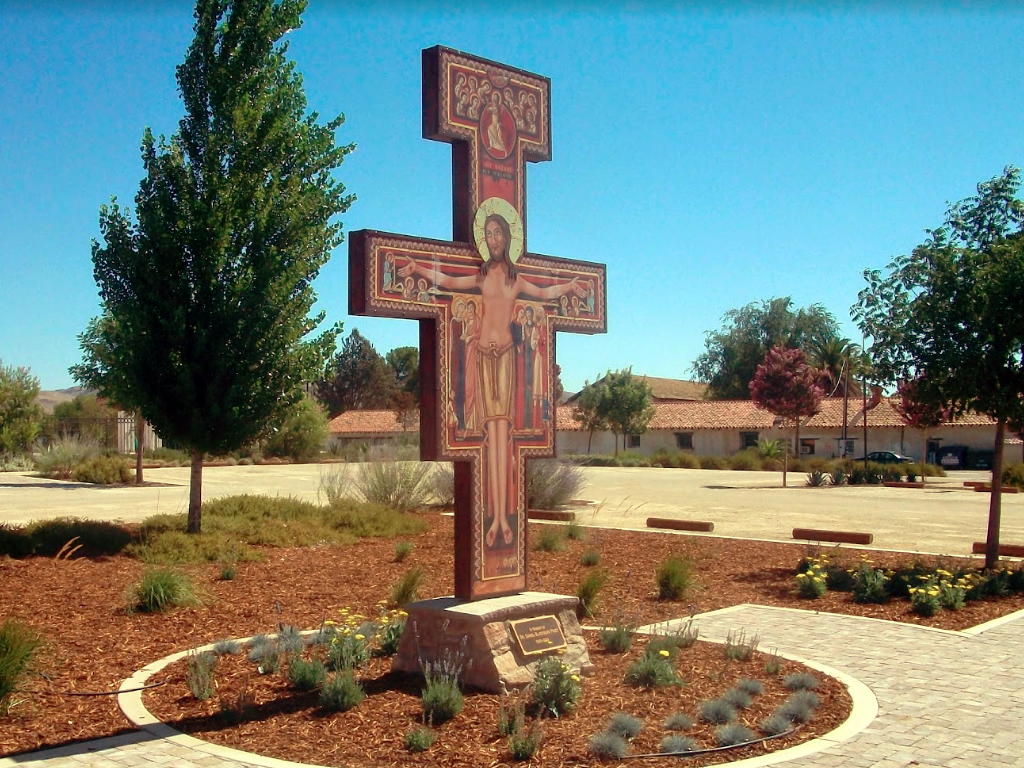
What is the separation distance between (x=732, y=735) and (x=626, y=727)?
60 cm

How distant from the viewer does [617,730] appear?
5.66 m

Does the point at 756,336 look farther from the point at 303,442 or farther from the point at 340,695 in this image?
the point at 340,695

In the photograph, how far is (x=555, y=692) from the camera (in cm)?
Result: 614

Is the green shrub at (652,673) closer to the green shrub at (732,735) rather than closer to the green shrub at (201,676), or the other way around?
the green shrub at (732,735)

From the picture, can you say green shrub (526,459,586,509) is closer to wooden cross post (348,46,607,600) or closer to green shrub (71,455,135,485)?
wooden cross post (348,46,607,600)

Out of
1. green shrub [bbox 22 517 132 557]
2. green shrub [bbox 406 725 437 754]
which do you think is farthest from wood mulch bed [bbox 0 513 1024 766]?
green shrub [bbox 22 517 132 557]

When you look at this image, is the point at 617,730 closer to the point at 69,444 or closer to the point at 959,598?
the point at 959,598

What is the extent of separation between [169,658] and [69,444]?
33426 millimetres

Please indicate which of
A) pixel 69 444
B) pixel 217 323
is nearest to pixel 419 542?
pixel 217 323

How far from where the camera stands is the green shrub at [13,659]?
19.5 feet

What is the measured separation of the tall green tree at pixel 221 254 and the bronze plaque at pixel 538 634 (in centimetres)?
786

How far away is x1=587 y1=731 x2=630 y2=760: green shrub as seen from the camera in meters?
5.36

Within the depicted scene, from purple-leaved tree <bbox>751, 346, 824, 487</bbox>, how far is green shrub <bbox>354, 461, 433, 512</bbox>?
75.7 ft

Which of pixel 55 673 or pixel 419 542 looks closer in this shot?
pixel 55 673
